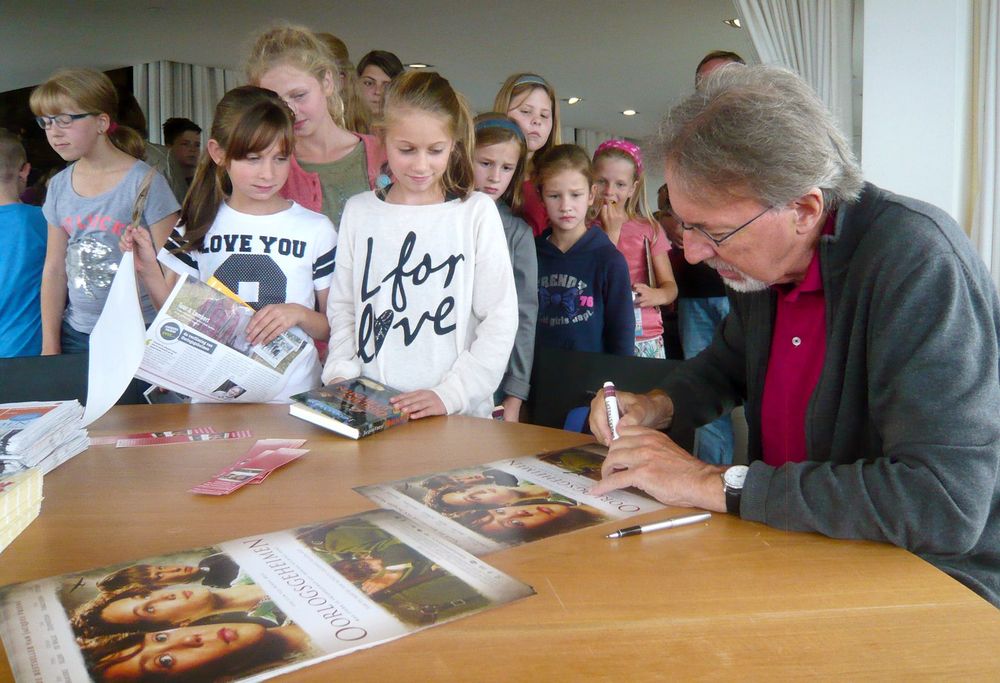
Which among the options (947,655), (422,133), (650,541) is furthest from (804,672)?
(422,133)

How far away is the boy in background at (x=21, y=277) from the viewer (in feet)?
9.46

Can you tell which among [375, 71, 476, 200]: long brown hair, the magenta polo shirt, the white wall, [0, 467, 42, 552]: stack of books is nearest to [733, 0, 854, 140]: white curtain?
the white wall

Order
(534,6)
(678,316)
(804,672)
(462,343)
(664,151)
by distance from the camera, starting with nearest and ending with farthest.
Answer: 1. (804,672)
2. (664,151)
3. (462,343)
4. (678,316)
5. (534,6)

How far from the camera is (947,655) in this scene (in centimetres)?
72

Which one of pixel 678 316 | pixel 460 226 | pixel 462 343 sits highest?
pixel 460 226

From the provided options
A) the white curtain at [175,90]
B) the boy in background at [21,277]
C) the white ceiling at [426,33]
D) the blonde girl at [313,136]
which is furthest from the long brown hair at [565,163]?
the white curtain at [175,90]

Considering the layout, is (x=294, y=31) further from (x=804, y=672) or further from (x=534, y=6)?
(x=534, y=6)

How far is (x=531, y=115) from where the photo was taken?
117 inches

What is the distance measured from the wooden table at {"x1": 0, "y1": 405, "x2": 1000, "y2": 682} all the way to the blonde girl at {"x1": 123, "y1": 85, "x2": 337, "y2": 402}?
2.79 feet

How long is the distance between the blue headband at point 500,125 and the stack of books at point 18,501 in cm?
178

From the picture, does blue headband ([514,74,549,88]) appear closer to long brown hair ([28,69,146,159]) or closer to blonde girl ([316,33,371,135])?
blonde girl ([316,33,371,135])

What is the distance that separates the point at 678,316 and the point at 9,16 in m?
6.47

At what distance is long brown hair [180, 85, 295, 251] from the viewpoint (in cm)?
209

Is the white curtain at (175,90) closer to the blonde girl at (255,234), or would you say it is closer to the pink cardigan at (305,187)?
the pink cardigan at (305,187)
